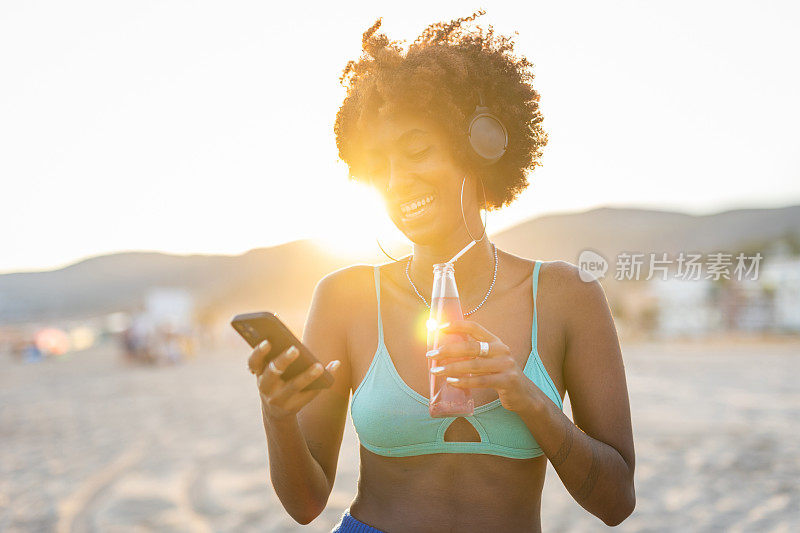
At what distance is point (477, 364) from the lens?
1.67 meters

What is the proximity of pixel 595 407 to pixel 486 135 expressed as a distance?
2.99 feet

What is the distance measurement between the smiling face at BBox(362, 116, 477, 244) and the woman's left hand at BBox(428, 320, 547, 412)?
Answer: 532 millimetres

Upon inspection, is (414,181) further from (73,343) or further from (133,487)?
(73,343)

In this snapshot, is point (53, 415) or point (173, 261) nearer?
point (53, 415)

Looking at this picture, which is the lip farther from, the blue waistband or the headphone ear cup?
the blue waistband

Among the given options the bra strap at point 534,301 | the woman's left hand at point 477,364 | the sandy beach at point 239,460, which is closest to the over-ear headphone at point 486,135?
the bra strap at point 534,301

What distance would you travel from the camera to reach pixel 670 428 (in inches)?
433

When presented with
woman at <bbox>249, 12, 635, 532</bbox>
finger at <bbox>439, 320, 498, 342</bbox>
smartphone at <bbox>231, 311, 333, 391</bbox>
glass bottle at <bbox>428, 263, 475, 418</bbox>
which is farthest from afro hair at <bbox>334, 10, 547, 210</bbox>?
smartphone at <bbox>231, 311, 333, 391</bbox>

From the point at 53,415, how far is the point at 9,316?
10084cm

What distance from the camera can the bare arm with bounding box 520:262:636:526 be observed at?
1.97 meters

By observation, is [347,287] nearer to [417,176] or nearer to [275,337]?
[417,176]

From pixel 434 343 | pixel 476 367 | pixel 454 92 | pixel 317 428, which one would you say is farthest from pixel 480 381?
pixel 454 92

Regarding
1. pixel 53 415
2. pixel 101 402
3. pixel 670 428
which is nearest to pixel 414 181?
pixel 670 428

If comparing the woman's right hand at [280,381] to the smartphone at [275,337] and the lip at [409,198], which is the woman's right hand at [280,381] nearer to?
the smartphone at [275,337]
